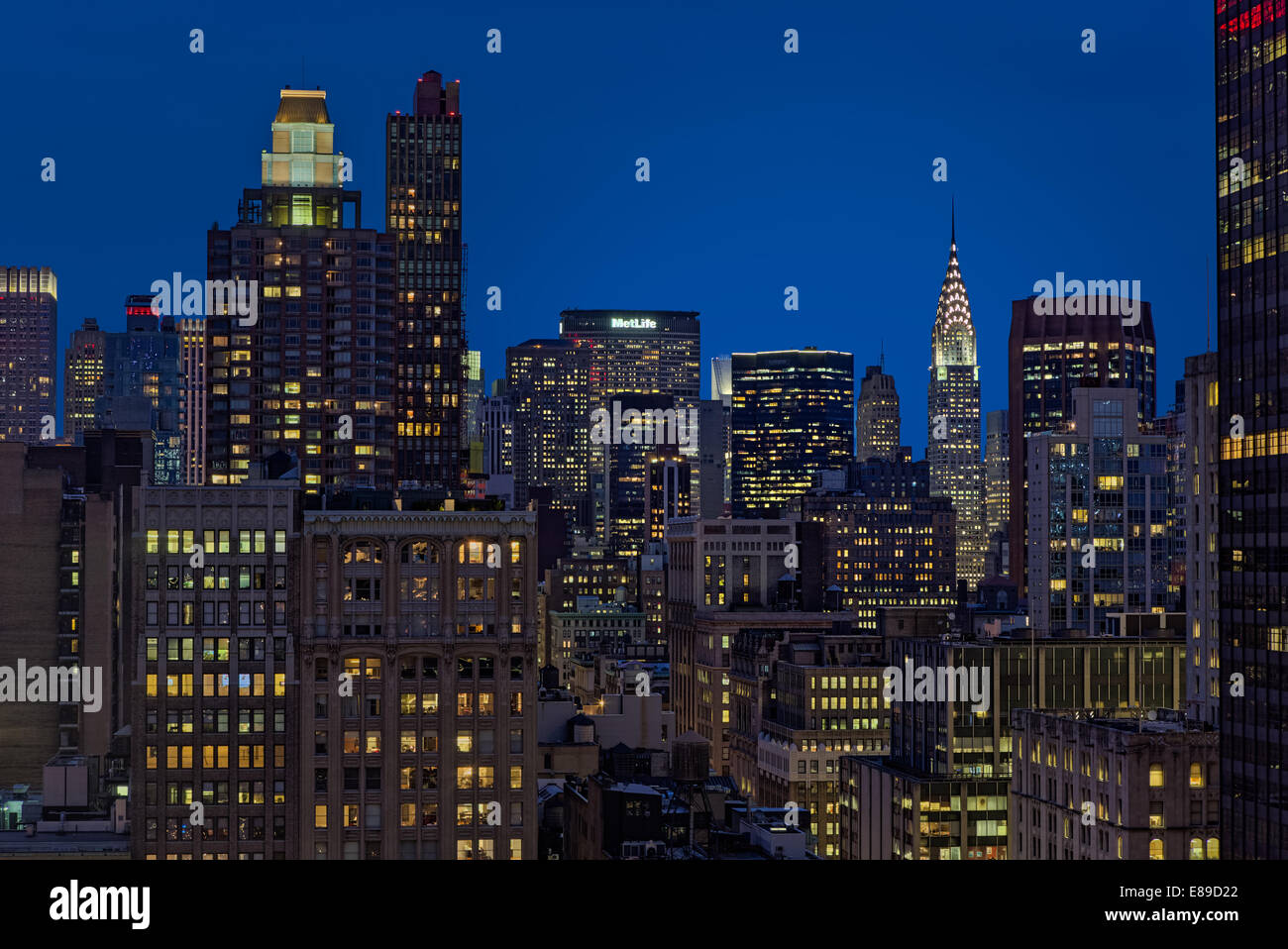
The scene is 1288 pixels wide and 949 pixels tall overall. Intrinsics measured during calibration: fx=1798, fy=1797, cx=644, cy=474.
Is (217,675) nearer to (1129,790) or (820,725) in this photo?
(1129,790)

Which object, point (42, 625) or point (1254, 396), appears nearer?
point (1254, 396)

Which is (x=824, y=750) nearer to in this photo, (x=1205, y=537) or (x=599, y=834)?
(x=1205, y=537)

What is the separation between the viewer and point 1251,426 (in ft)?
281

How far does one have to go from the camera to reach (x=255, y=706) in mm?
98375

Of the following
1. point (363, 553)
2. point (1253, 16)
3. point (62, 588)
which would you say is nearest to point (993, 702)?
point (363, 553)

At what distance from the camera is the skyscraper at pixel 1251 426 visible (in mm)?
80688

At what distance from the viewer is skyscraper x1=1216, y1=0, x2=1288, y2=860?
3177 inches

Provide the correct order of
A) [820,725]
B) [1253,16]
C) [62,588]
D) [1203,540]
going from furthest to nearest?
1. [820,725]
2. [62,588]
3. [1203,540]
4. [1253,16]

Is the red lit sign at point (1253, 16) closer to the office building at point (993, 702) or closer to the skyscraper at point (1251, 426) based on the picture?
the skyscraper at point (1251, 426)

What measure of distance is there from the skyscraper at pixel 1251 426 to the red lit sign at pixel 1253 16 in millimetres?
70

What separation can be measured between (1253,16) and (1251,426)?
19656 millimetres

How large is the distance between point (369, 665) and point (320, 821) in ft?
29.0
